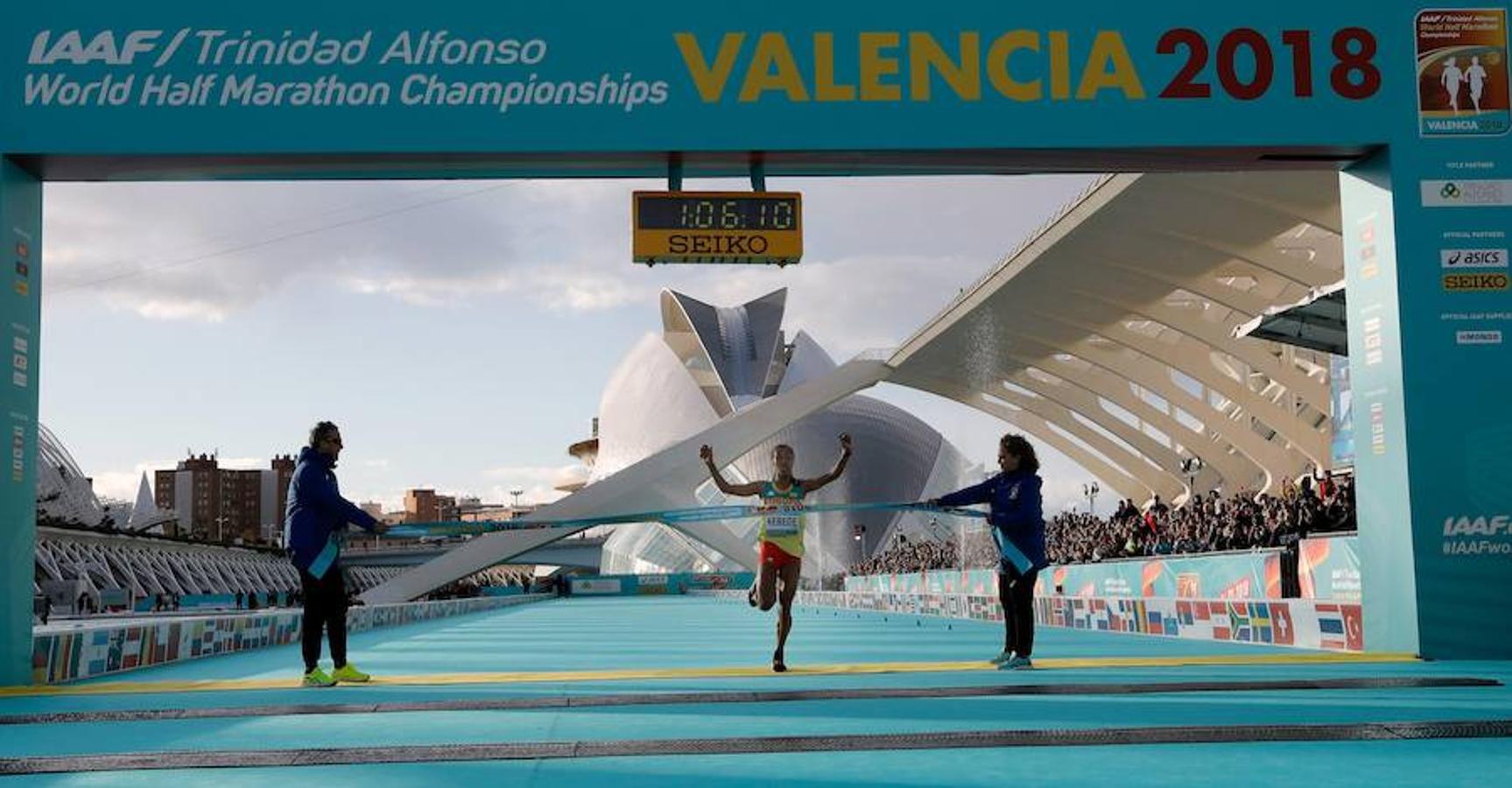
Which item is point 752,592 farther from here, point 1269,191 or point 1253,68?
point 1269,191

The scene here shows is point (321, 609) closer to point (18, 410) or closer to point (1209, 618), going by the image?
point (18, 410)

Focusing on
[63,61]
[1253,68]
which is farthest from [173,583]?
[1253,68]

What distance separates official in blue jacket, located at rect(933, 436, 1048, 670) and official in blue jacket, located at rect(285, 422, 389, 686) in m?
4.27

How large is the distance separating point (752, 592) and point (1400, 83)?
6.61 meters

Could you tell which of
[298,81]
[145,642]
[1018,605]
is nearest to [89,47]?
[298,81]

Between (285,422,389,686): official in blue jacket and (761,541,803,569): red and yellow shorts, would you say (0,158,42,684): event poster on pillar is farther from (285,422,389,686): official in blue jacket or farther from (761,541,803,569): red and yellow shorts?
(761,541,803,569): red and yellow shorts

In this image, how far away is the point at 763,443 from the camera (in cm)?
8406

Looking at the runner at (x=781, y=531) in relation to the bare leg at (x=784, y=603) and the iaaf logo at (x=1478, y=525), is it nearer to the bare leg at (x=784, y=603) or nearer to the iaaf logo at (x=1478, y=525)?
the bare leg at (x=784, y=603)

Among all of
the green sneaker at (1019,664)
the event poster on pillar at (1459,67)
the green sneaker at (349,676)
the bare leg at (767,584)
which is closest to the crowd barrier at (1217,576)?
the event poster on pillar at (1459,67)

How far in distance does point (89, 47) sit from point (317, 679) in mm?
5262

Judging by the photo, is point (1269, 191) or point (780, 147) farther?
point (1269, 191)

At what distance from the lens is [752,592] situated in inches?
447

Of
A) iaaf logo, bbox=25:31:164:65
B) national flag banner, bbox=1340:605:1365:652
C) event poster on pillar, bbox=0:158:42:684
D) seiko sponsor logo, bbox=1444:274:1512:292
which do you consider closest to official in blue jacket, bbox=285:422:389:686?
event poster on pillar, bbox=0:158:42:684

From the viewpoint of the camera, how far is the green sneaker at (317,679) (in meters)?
10.1
